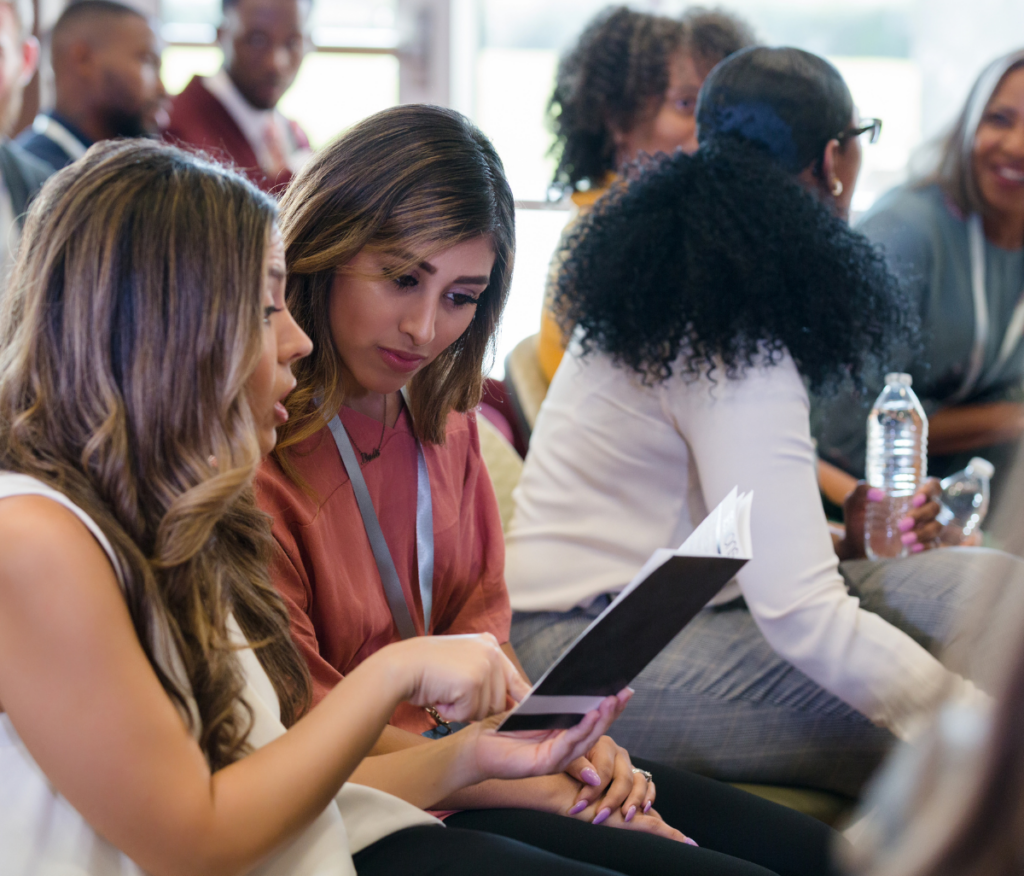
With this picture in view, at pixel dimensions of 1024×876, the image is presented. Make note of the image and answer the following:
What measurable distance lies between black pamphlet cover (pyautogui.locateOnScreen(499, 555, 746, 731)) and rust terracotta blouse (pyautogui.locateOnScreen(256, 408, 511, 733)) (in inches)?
9.7

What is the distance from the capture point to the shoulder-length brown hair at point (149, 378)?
82cm

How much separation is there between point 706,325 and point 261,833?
0.89 m

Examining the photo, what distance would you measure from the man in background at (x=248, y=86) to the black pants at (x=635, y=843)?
8.77 ft

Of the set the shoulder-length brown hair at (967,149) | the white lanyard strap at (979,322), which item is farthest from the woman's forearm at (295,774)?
the shoulder-length brown hair at (967,149)

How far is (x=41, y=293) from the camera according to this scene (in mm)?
828

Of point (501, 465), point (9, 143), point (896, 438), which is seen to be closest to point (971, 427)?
point (896, 438)

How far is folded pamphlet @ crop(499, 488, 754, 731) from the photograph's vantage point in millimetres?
891

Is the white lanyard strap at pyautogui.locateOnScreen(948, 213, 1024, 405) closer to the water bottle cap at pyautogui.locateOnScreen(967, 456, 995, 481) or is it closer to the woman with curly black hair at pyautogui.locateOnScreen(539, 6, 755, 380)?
the water bottle cap at pyautogui.locateOnScreen(967, 456, 995, 481)

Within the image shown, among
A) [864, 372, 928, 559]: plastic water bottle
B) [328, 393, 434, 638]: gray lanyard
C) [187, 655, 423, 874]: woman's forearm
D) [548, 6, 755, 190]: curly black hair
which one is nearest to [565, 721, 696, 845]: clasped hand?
[328, 393, 434, 638]: gray lanyard

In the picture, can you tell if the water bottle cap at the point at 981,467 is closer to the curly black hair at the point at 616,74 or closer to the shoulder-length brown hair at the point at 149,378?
the curly black hair at the point at 616,74

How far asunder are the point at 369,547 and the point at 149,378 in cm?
45

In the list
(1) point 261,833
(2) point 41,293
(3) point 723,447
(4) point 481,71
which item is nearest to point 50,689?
(1) point 261,833

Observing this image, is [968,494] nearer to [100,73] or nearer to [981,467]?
[981,467]

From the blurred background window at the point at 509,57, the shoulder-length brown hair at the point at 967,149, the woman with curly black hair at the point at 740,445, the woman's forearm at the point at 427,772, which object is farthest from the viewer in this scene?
the blurred background window at the point at 509,57
